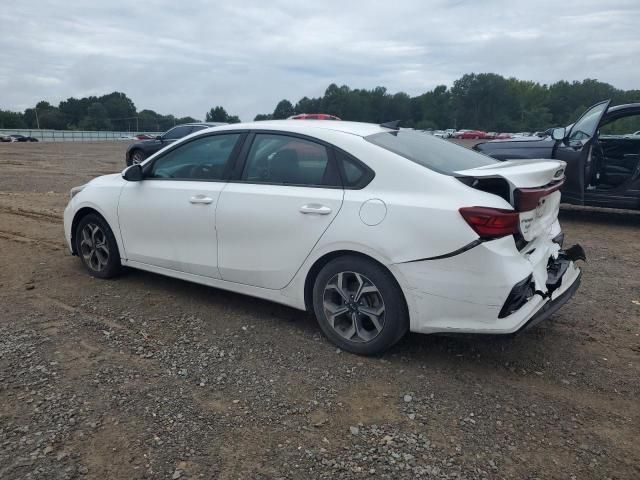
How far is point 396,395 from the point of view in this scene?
3.21 meters

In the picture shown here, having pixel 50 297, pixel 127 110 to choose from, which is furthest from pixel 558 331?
pixel 127 110

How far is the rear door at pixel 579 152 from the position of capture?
26.5 feet

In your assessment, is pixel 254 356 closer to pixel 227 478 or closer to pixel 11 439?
pixel 227 478

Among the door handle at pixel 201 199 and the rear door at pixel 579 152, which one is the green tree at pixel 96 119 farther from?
the door handle at pixel 201 199

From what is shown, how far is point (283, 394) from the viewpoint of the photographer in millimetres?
3207

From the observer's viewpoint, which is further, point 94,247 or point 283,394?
point 94,247

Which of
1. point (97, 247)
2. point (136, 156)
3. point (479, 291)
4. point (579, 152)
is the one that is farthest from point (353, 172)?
point (136, 156)

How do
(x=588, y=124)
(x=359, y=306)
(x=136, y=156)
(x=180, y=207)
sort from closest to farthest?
(x=359, y=306) → (x=180, y=207) → (x=588, y=124) → (x=136, y=156)

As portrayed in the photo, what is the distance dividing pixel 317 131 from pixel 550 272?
1913 mm

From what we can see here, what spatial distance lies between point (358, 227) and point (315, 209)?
1.20 ft

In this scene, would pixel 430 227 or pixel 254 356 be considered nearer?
pixel 430 227

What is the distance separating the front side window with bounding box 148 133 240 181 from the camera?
171 inches

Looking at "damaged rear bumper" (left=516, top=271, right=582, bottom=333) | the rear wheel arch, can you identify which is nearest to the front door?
the rear wheel arch

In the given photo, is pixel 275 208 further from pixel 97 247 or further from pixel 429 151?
pixel 97 247
